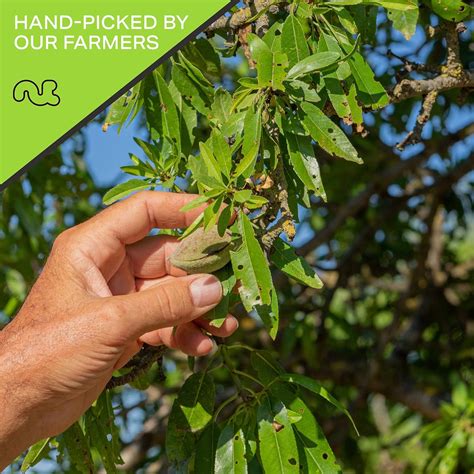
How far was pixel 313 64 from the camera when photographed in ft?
4.35

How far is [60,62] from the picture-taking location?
1915mm

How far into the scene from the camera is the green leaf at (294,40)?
1.41 meters

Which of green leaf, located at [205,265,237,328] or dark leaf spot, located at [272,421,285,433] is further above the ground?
green leaf, located at [205,265,237,328]

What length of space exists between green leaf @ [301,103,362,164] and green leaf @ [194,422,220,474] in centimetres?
49

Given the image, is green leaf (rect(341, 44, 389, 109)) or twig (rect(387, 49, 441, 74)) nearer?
green leaf (rect(341, 44, 389, 109))

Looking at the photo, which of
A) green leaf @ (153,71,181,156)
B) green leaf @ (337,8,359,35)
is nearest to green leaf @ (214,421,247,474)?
green leaf @ (153,71,181,156)

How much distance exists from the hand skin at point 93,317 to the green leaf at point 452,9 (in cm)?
55

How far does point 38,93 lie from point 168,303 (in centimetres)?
78

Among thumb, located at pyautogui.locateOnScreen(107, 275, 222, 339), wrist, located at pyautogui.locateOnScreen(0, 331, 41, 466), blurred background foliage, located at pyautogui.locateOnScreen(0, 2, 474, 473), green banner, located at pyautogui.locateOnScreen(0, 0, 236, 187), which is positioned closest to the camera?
thumb, located at pyautogui.locateOnScreen(107, 275, 222, 339)

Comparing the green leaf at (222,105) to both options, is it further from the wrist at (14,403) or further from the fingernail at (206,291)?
the wrist at (14,403)

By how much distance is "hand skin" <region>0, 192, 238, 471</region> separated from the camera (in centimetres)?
138

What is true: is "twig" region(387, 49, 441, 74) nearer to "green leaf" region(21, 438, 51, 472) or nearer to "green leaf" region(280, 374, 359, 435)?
"green leaf" region(280, 374, 359, 435)

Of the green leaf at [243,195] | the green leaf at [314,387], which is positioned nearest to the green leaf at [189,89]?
the green leaf at [243,195]

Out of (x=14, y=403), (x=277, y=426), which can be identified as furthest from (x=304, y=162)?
(x=14, y=403)
